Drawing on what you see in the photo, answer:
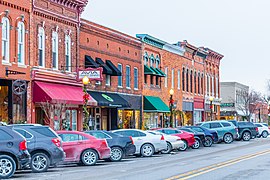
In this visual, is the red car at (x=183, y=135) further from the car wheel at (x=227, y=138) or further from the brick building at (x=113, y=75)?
the car wheel at (x=227, y=138)

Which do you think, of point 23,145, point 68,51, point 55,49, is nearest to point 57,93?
point 55,49

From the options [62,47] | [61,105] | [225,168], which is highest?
[62,47]

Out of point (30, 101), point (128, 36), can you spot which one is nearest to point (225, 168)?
point (30, 101)

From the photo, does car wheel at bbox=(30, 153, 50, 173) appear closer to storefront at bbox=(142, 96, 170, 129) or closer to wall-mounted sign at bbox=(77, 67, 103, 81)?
wall-mounted sign at bbox=(77, 67, 103, 81)

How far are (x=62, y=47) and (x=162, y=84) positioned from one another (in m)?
20.2

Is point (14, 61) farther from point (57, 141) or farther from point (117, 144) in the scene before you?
point (57, 141)

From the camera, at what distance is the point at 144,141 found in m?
30.0

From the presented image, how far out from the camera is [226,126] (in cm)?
4500

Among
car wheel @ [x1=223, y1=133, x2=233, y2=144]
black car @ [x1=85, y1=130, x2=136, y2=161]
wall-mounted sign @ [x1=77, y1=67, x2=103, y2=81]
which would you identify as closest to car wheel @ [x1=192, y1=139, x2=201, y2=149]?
car wheel @ [x1=223, y1=133, x2=233, y2=144]

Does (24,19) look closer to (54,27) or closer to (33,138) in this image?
(54,27)

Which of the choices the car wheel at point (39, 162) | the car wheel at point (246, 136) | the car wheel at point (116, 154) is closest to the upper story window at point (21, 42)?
the car wheel at point (116, 154)

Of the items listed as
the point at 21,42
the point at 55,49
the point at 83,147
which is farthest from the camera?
the point at 55,49

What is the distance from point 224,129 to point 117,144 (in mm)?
19450

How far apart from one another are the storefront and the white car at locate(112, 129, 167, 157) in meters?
20.6
